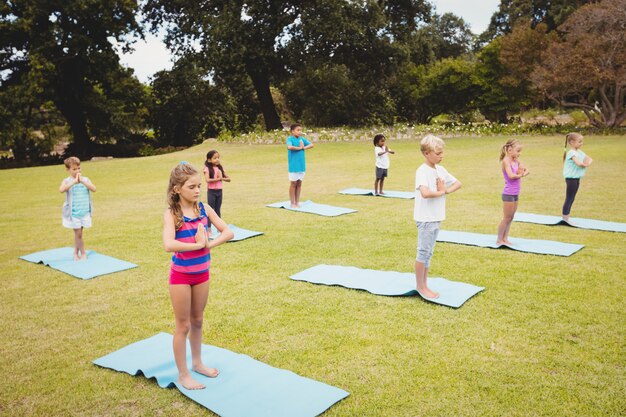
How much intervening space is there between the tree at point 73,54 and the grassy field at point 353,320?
18.8 m

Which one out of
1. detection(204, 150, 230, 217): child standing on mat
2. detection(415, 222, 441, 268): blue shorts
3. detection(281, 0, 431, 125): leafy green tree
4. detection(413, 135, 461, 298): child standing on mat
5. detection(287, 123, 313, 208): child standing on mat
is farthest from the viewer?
detection(281, 0, 431, 125): leafy green tree

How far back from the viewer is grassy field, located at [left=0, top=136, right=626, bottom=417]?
353 cm

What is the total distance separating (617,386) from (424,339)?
1.46 metres

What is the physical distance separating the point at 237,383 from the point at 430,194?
256 cm

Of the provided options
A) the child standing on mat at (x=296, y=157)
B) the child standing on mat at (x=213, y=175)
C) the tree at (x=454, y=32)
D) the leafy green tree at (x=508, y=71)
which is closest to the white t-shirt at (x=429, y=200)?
the child standing on mat at (x=213, y=175)

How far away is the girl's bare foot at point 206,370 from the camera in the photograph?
12.4 ft

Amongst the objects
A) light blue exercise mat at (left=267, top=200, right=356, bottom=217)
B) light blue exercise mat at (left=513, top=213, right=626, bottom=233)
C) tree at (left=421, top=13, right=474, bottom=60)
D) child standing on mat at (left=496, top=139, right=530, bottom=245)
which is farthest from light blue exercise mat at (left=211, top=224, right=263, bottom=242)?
tree at (left=421, top=13, right=474, bottom=60)

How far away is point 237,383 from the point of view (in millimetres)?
3695

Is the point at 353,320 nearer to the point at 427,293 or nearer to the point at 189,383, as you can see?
the point at 427,293

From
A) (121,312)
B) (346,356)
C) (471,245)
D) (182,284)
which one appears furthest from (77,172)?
(471,245)

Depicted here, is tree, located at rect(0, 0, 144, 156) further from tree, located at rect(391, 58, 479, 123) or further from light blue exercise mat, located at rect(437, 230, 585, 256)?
light blue exercise mat, located at rect(437, 230, 585, 256)

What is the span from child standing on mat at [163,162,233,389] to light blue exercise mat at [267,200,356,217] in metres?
6.48

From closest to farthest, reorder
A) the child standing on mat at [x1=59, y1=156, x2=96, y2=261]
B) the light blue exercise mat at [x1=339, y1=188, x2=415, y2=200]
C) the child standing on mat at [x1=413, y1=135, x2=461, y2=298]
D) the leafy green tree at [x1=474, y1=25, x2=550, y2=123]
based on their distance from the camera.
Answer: the child standing on mat at [x1=413, y1=135, x2=461, y2=298]
the child standing on mat at [x1=59, y1=156, x2=96, y2=261]
the light blue exercise mat at [x1=339, y1=188, x2=415, y2=200]
the leafy green tree at [x1=474, y1=25, x2=550, y2=123]

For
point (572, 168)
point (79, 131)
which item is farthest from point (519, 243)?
point (79, 131)
